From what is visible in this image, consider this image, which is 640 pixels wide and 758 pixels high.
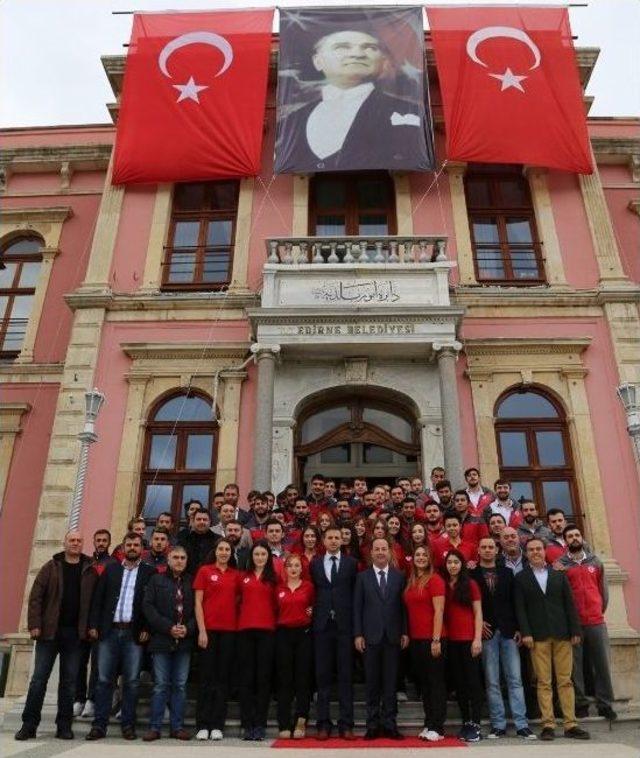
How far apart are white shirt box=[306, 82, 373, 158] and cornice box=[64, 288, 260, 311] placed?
132 inches

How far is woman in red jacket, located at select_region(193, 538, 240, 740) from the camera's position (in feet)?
19.9

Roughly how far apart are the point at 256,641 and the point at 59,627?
1911 millimetres

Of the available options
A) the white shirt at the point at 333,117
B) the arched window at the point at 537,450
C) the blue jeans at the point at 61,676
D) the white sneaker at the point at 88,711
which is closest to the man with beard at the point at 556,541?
the arched window at the point at 537,450

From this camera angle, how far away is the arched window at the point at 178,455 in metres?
11.5

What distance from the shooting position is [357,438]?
1191 centimetres

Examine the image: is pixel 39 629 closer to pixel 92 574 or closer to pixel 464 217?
pixel 92 574

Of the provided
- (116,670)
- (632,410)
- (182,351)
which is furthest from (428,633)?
(182,351)

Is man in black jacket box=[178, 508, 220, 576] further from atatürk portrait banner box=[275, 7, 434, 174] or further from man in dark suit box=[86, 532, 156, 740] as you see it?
atatürk portrait banner box=[275, 7, 434, 174]

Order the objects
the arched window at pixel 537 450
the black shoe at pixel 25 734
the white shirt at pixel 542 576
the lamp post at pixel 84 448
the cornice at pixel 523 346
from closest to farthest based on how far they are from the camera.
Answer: the black shoe at pixel 25 734, the white shirt at pixel 542 576, the lamp post at pixel 84 448, the arched window at pixel 537 450, the cornice at pixel 523 346

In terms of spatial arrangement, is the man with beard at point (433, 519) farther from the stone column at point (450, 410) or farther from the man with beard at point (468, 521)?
the stone column at point (450, 410)

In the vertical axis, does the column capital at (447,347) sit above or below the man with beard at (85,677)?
above

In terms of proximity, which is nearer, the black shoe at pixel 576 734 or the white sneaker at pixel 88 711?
the black shoe at pixel 576 734

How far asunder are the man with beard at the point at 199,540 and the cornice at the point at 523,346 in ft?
21.2

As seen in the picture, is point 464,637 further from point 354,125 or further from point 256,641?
point 354,125
